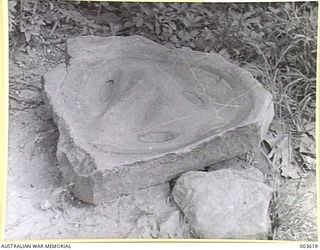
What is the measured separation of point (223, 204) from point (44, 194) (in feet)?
0.85

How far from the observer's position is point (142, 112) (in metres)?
0.97

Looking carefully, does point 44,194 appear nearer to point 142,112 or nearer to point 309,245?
point 142,112

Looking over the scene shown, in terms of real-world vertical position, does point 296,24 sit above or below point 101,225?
above

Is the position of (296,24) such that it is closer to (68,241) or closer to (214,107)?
(214,107)

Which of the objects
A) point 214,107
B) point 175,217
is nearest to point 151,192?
point 175,217

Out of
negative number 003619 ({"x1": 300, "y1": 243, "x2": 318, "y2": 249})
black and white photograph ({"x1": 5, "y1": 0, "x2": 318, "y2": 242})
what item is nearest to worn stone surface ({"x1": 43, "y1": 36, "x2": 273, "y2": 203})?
black and white photograph ({"x1": 5, "y1": 0, "x2": 318, "y2": 242})

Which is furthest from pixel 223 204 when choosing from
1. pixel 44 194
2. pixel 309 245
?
pixel 44 194

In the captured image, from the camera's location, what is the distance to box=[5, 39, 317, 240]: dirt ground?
92cm

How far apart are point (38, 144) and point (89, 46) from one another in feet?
0.57

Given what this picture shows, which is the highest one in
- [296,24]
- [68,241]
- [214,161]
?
[296,24]

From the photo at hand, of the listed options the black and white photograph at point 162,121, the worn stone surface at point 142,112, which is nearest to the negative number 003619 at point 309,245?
the black and white photograph at point 162,121

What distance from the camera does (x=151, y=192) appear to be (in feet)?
3.05

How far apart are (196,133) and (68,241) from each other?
0.80ft

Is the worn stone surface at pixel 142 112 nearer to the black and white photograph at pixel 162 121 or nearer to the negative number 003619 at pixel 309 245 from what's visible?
the black and white photograph at pixel 162 121
